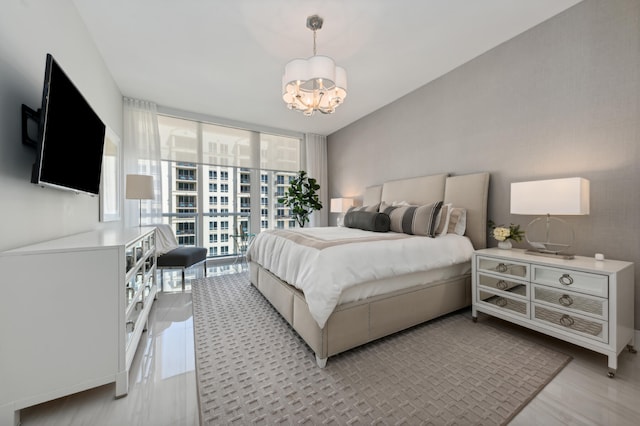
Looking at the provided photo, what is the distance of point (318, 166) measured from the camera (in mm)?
5590

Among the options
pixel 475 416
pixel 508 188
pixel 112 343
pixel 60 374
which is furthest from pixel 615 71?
pixel 60 374

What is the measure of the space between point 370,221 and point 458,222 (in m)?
0.95

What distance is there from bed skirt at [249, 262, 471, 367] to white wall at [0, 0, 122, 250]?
5.42 ft

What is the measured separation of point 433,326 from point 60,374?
252 cm

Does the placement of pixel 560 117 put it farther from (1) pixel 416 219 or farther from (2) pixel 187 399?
(2) pixel 187 399

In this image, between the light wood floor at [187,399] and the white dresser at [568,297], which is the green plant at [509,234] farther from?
the light wood floor at [187,399]

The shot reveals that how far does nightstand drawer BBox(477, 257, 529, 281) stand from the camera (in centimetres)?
198

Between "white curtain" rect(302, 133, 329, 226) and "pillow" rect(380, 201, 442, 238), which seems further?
"white curtain" rect(302, 133, 329, 226)

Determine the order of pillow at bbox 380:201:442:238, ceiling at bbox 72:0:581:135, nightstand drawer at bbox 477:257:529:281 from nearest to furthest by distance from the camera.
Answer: nightstand drawer at bbox 477:257:529:281
ceiling at bbox 72:0:581:135
pillow at bbox 380:201:442:238

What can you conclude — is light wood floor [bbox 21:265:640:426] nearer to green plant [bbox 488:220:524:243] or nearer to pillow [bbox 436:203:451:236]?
green plant [bbox 488:220:524:243]

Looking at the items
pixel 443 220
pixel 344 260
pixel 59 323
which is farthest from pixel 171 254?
pixel 443 220

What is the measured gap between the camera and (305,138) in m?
5.52

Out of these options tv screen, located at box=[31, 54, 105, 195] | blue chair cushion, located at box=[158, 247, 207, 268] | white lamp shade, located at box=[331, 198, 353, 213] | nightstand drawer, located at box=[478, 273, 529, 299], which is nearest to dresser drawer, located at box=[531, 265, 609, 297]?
nightstand drawer, located at box=[478, 273, 529, 299]

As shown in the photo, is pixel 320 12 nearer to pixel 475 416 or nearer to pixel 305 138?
pixel 475 416
